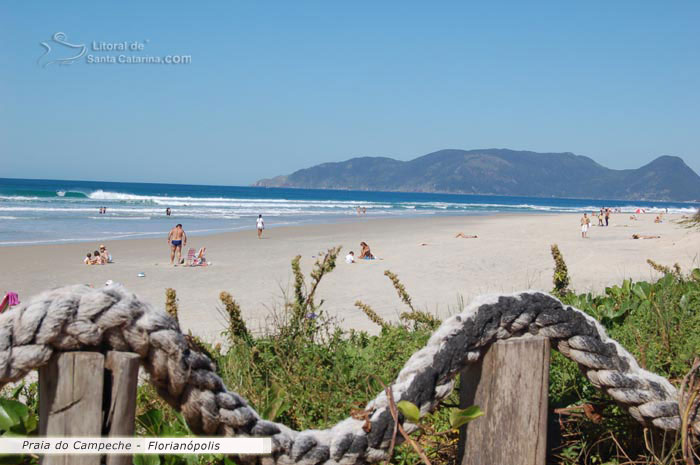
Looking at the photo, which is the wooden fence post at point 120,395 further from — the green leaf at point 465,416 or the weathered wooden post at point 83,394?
the green leaf at point 465,416

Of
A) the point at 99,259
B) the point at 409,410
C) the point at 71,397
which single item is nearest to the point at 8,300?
the point at 71,397

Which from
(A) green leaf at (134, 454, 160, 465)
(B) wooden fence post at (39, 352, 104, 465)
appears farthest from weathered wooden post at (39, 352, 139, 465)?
(A) green leaf at (134, 454, 160, 465)

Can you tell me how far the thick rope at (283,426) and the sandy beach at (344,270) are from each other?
538 centimetres

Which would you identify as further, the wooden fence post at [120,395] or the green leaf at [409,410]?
the green leaf at [409,410]

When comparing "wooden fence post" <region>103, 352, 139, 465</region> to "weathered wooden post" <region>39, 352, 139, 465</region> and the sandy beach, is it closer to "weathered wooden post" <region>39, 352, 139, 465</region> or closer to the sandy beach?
"weathered wooden post" <region>39, 352, 139, 465</region>

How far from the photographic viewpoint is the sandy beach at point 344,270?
36.0ft

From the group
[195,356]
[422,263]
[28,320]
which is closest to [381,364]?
[195,356]

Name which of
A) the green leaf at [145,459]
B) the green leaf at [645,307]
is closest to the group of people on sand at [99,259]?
the green leaf at [645,307]

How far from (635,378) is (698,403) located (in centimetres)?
26

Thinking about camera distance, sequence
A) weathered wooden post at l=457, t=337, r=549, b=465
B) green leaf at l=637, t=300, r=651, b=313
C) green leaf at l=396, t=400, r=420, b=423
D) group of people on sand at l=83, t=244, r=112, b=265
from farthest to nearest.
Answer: group of people on sand at l=83, t=244, r=112, b=265, green leaf at l=637, t=300, r=651, b=313, weathered wooden post at l=457, t=337, r=549, b=465, green leaf at l=396, t=400, r=420, b=423

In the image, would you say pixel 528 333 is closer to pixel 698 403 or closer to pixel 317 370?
pixel 698 403

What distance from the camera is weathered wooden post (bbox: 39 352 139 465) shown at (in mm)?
1362
